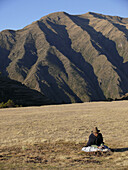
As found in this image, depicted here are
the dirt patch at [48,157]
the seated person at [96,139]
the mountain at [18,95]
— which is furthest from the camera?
the mountain at [18,95]

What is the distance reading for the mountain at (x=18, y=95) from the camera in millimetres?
110375

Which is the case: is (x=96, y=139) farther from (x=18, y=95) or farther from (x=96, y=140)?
(x=18, y=95)

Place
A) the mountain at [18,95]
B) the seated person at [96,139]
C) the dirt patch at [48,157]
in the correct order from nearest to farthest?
the dirt patch at [48,157] < the seated person at [96,139] < the mountain at [18,95]

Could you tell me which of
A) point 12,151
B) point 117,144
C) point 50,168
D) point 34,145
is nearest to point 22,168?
point 50,168

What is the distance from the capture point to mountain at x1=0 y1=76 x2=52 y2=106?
110 meters

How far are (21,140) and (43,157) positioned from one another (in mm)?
6878

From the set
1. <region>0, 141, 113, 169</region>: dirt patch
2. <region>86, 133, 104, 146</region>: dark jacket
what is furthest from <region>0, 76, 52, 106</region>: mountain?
<region>86, 133, 104, 146</region>: dark jacket

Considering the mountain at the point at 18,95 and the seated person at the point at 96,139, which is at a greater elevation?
the seated person at the point at 96,139

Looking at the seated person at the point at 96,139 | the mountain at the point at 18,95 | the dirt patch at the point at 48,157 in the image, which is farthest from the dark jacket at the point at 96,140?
the mountain at the point at 18,95

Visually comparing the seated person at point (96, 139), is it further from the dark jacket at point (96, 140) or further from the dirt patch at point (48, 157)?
the dirt patch at point (48, 157)

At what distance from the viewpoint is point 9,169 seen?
10922 millimetres

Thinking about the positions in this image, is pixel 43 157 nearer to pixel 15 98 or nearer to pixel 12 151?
pixel 12 151

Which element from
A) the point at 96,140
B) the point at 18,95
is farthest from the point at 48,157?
the point at 18,95

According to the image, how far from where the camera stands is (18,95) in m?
115
